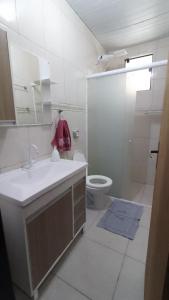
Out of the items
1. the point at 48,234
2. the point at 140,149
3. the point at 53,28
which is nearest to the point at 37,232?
the point at 48,234

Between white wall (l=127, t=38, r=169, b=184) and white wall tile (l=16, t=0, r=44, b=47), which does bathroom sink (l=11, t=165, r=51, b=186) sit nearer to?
white wall tile (l=16, t=0, r=44, b=47)

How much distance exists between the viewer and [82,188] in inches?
58.4

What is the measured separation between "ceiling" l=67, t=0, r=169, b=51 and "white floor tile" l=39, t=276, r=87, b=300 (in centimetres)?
276

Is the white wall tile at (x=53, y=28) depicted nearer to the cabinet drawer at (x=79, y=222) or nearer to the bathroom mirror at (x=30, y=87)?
the bathroom mirror at (x=30, y=87)

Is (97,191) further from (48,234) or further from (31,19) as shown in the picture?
(31,19)

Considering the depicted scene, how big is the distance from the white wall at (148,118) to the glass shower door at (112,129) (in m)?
0.54

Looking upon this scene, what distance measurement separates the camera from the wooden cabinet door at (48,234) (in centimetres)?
95

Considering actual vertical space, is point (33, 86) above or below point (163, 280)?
above

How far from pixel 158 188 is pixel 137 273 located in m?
1.00

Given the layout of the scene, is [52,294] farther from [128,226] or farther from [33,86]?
[33,86]

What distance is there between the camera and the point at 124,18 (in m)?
1.91

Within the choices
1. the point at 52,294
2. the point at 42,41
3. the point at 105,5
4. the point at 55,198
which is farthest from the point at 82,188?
the point at 105,5

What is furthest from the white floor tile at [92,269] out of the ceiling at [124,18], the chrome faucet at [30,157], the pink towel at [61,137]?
the ceiling at [124,18]

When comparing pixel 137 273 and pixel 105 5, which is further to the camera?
pixel 105 5
